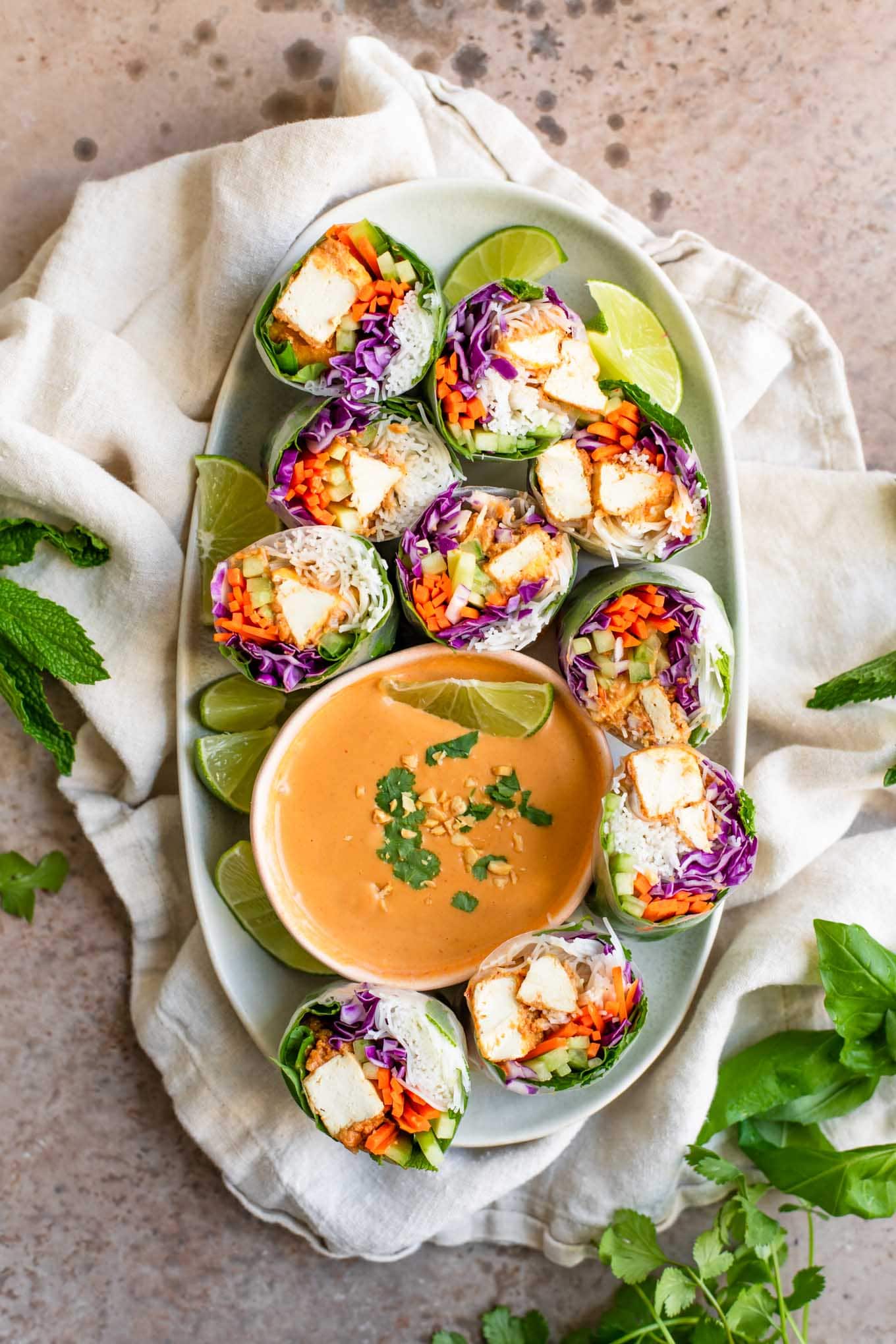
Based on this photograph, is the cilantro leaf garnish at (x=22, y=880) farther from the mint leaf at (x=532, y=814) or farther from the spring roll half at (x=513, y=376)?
the spring roll half at (x=513, y=376)

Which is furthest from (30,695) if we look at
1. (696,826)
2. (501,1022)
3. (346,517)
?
(696,826)

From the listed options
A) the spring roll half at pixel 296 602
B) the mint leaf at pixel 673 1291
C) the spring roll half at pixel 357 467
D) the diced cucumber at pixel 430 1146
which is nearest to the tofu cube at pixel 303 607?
the spring roll half at pixel 296 602

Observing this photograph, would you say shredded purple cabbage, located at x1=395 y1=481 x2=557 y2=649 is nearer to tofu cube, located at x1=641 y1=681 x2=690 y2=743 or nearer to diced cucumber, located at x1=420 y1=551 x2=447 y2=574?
diced cucumber, located at x1=420 y1=551 x2=447 y2=574

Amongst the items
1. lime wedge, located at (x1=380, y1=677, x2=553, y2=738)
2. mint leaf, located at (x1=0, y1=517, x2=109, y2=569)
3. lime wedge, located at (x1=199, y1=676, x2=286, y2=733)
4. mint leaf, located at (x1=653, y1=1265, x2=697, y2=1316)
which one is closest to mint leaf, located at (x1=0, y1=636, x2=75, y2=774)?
mint leaf, located at (x1=0, y1=517, x2=109, y2=569)

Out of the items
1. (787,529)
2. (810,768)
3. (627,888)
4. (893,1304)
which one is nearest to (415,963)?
(627,888)

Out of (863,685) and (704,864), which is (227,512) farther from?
(863,685)
